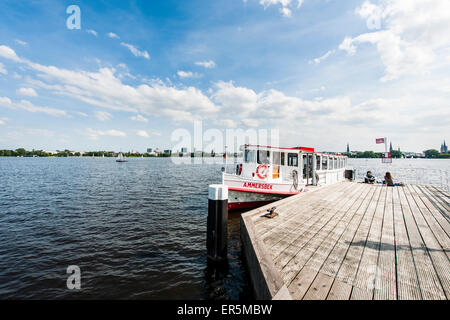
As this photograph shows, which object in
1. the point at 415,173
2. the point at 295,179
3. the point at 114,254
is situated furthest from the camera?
the point at 415,173

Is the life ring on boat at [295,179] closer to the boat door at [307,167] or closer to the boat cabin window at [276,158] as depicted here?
the boat cabin window at [276,158]

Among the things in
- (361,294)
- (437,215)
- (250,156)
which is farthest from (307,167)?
(361,294)

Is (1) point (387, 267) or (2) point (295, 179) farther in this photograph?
(2) point (295, 179)

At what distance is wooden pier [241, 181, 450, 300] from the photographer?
303cm

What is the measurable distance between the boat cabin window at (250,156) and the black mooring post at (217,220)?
7.04m

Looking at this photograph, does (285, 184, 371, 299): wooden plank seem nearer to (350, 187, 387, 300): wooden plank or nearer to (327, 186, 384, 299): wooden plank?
(327, 186, 384, 299): wooden plank

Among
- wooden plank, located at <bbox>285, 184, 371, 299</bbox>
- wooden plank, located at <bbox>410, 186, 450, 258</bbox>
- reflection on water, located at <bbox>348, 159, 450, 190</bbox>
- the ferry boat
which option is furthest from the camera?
reflection on water, located at <bbox>348, 159, 450, 190</bbox>

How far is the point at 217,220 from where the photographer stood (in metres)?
5.79

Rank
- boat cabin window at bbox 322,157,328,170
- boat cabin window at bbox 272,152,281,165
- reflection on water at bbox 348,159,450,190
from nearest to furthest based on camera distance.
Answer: boat cabin window at bbox 272,152,281,165 → boat cabin window at bbox 322,157,328,170 → reflection on water at bbox 348,159,450,190

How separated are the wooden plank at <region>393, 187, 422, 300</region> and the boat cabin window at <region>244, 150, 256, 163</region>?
7911 mm

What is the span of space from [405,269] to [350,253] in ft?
2.84

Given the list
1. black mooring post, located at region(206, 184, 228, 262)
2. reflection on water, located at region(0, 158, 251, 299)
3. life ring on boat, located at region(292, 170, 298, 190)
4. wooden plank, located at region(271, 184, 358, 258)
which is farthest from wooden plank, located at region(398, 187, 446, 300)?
life ring on boat, located at region(292, 170, 298, 190)

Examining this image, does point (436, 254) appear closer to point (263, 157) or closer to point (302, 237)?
point (302, 237)
